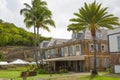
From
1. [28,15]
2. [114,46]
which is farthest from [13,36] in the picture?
[114,46]

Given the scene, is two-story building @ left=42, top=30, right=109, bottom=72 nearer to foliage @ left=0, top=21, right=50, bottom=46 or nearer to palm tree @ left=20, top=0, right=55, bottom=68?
palm tree @ left=20, top=0, right=55, bottom=68

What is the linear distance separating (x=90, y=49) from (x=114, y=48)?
12.2 meters

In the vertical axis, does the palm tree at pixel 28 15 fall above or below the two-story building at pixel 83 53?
above

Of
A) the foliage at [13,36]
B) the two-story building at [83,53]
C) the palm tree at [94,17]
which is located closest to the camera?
the palm tree at [94,17]

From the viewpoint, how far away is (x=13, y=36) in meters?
100

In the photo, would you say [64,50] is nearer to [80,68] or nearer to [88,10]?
[80,68]

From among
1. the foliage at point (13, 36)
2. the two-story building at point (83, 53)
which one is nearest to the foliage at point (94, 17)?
the two-story building at point (83, 53)

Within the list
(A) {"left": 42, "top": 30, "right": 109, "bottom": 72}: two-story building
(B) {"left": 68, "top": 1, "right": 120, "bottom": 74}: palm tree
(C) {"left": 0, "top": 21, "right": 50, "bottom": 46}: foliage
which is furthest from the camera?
(C) {"left": 0, "top": 21, "right": 50, "bottom": 46}: foliage

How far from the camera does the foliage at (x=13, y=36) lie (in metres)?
94.3

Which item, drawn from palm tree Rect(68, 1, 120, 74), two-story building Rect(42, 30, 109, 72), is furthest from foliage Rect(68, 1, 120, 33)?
two-story building Rect(42, 30, 109, 72)

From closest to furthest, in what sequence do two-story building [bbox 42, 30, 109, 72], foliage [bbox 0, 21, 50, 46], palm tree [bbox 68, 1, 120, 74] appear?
palm tree [bbox 68, 1, 120, 74] < two-story building [bbox 42, 30, 109, 72] < foliage [bbox 0, 21, 50, 46]

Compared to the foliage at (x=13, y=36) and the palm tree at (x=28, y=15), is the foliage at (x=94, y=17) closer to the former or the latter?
the palm tree at (x=28, y=15)

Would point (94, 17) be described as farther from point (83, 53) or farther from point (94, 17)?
point (83, 53)

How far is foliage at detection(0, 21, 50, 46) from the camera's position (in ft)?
309
